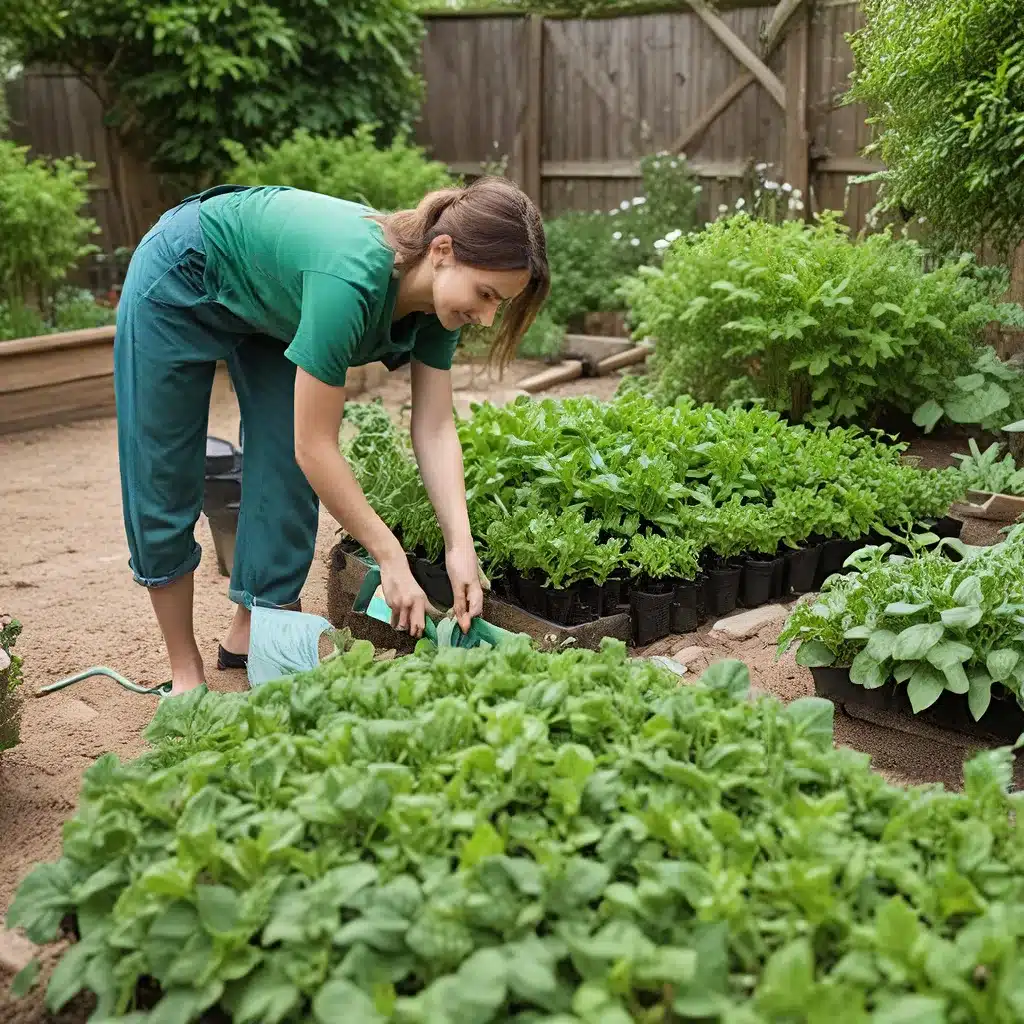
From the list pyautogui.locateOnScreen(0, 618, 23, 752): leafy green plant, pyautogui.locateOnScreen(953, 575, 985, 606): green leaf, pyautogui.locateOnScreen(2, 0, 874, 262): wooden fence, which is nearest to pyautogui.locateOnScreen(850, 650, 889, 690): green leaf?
pyautogui.locateOnScreen(953, 575, 985, 606): green leaf

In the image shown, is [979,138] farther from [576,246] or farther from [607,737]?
[576,246]

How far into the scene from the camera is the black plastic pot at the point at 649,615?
132 inches

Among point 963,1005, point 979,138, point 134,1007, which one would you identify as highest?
point 979,138

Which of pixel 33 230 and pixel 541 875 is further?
pixel 33 230

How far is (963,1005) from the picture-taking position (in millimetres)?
1337

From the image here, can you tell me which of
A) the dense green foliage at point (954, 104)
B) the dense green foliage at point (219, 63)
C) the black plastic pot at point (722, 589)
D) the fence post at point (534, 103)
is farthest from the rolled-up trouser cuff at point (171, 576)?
the fence post at point (534, 103)

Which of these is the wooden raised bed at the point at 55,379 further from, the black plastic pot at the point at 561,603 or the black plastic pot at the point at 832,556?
the black plastic pot at the point at 832,556

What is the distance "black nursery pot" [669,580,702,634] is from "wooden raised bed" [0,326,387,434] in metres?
4.43

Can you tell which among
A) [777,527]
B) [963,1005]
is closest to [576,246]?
[777,527]

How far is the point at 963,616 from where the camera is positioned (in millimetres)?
2588

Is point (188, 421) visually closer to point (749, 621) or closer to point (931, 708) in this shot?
point (749, 621)

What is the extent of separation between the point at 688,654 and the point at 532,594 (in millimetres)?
489

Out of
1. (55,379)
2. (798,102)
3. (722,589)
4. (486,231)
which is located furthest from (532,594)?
(798,102)

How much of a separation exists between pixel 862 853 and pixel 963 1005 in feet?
0.77
